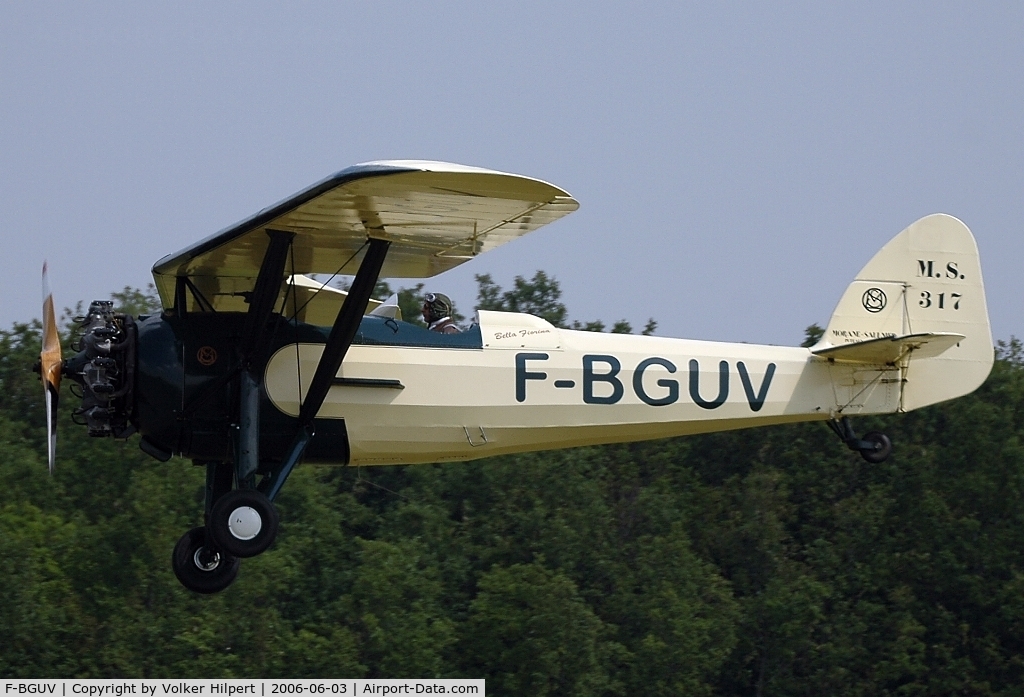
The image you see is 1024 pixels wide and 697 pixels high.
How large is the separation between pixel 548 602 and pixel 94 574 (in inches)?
283

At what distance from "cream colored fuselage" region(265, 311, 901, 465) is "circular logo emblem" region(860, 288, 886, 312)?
844mm

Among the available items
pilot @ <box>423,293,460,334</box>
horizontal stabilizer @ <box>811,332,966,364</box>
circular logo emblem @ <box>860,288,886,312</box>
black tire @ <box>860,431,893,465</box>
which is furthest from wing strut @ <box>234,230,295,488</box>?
circular logo emblem @ <box>860,288,886,312</box>

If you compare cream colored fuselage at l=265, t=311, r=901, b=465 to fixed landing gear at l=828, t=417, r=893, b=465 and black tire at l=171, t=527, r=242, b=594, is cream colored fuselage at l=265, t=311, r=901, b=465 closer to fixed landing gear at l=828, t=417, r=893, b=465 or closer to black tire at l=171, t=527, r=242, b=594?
fixed landing gear at l=828, t=417, r=893, b=465

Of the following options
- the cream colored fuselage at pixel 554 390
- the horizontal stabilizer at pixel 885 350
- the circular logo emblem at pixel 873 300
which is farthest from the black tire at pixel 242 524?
the circular logo emblem at pixel 873 300

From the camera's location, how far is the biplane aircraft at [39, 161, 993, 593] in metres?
10.6

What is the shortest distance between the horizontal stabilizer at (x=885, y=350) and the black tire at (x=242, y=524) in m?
4.83

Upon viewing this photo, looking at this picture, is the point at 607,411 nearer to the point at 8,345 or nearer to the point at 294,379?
the point at 294,379

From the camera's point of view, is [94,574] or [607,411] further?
[94,574]

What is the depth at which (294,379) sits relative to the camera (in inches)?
436

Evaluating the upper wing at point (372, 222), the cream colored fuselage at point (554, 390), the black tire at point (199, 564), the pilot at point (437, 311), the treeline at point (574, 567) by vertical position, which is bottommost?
the treeline at point (574, 567)

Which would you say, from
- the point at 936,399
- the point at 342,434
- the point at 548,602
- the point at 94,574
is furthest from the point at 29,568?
the point at 936,399

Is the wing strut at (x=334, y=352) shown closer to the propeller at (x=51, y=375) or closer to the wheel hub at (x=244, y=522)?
the wheel hub at (x=244, y=522)

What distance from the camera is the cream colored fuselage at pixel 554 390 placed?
36.8 ft

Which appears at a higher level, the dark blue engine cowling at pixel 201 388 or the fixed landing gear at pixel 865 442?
the dark blue engine cowling at pixel 201 388
